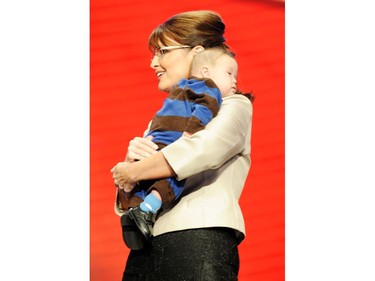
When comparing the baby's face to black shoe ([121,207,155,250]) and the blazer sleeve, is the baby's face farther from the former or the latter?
black shoe ([121,207,155,250])

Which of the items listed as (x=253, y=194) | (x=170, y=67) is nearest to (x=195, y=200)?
(x=170, y=67)

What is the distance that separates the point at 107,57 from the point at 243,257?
1.14 meters

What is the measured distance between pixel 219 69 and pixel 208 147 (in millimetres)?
311

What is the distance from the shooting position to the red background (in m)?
3.48

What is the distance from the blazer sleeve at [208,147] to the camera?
2.10 meters

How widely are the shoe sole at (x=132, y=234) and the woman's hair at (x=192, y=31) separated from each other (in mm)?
604

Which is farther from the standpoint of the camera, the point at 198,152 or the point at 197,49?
the point at 197,49

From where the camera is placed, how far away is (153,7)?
11.7 feet

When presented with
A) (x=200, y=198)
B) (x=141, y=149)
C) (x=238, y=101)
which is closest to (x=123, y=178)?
(x=141, y=149)

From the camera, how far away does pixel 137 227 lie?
2.18 metres

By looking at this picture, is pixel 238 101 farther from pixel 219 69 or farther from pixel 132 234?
pixel 132 234

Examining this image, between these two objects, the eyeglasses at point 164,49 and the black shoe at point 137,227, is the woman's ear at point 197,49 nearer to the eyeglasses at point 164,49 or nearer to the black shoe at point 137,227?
the eyeglasses at point 164,49

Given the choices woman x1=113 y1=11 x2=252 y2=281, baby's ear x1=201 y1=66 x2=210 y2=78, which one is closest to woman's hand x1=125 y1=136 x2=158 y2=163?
woman x1=113 y1=11 x2=252 y2=281

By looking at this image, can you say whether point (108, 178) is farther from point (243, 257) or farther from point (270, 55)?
point (270, 55)
